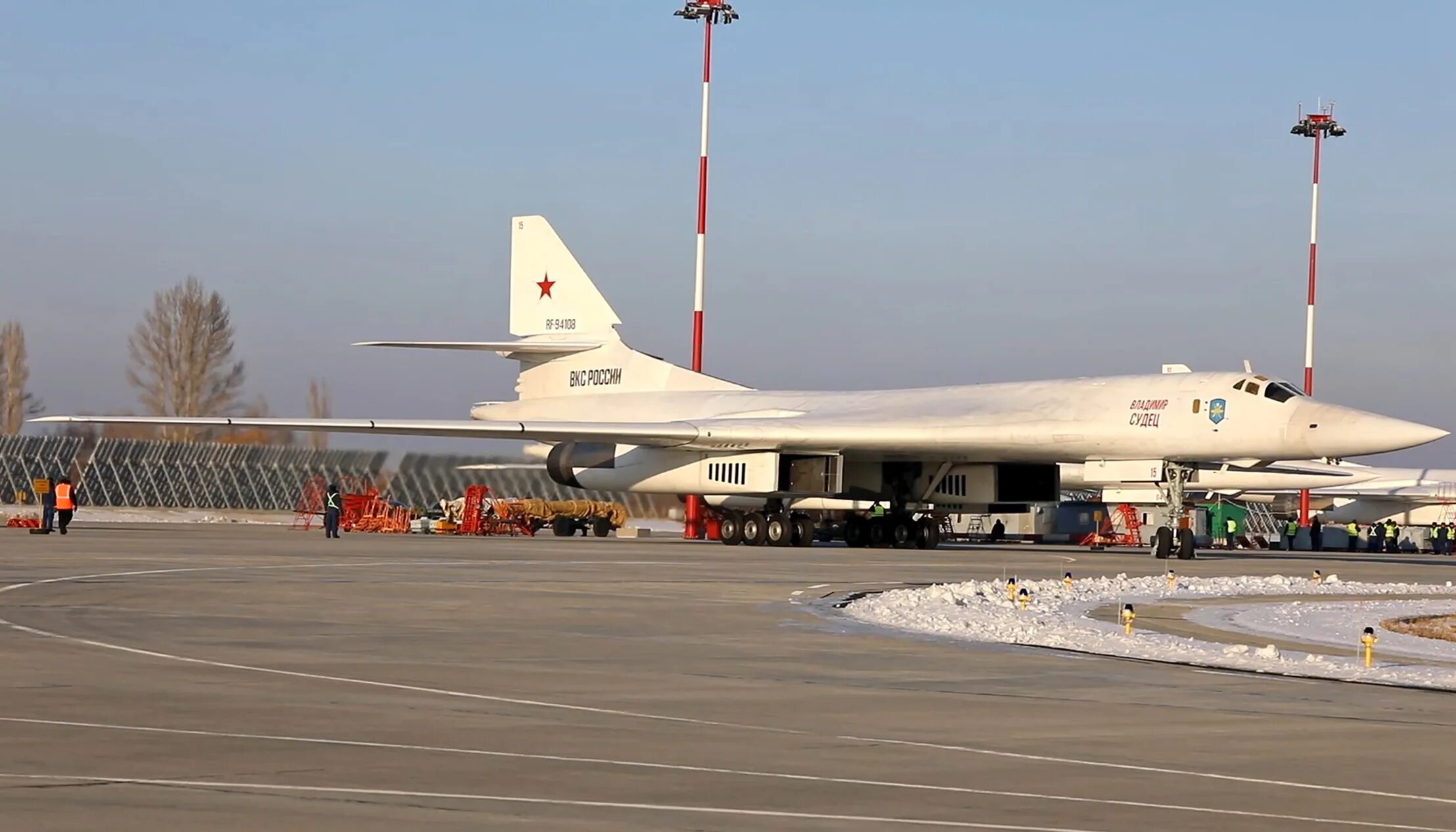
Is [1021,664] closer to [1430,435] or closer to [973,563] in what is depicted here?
[973,563]

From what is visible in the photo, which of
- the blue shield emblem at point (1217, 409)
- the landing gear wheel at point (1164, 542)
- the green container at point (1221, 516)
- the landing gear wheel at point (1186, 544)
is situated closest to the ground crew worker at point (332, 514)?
the landing gear wheel at point (1164, 542)

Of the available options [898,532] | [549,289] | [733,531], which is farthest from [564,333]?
[898,532]

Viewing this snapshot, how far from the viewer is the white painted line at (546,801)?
16.2 feet

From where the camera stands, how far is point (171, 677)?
8156 mm

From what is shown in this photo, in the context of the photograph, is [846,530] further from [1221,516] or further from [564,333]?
[1221,516]

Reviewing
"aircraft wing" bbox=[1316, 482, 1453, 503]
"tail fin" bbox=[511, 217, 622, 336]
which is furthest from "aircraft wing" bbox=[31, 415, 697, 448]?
"aircraft wing" bbox=[1316, 482, 1453, 503]

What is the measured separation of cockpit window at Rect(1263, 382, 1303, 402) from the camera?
2516 centimetres

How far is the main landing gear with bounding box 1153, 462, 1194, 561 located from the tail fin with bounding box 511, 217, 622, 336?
12.9 meters

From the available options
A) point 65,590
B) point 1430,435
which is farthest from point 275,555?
point 1430,435

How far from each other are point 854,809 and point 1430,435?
70.6ft

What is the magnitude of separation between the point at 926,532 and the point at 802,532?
88.5 inches

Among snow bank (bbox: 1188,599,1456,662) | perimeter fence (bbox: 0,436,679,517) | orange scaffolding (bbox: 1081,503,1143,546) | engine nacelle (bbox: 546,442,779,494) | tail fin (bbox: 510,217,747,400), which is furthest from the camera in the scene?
perimeter fence (bbox: 0,436,679,517)

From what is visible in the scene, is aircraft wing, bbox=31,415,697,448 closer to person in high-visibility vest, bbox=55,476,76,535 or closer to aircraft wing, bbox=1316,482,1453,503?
person in high-visibility vest, bbox=55,476,76,535

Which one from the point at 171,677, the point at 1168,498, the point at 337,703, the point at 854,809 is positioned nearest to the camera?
the point at 854,809
